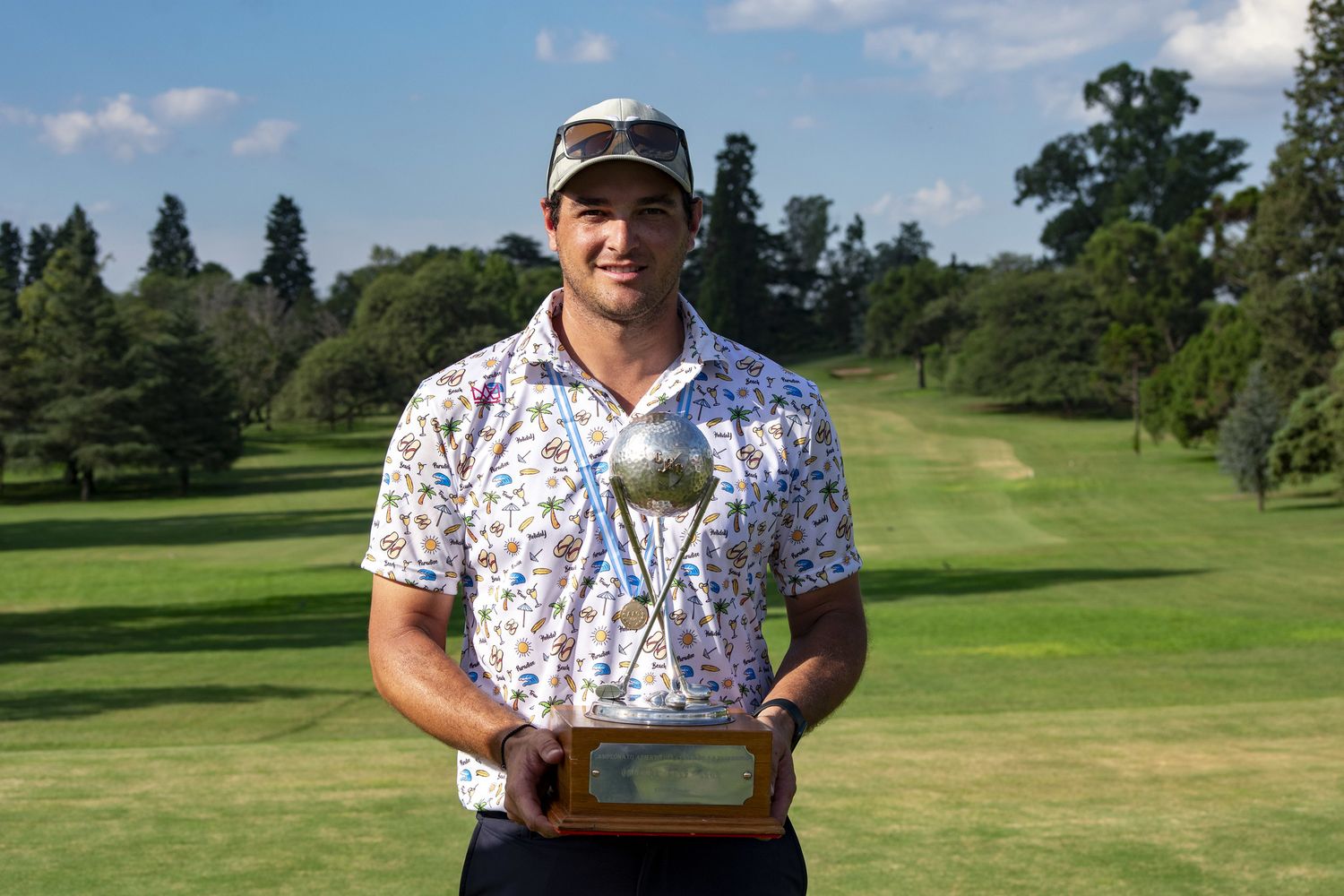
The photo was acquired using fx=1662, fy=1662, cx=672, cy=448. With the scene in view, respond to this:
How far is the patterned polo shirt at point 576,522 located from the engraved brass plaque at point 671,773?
0.87ft

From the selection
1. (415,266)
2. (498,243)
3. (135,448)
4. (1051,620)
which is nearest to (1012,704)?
(1051,620)

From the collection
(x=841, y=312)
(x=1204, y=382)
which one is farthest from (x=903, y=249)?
(x=1204, y=382)

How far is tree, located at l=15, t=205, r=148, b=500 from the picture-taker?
66812mm

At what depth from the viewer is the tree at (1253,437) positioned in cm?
5003

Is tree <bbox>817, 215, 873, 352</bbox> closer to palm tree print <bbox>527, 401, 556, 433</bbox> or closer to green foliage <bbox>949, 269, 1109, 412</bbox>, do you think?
green foliage <bbox>949, 269, 1109, 412</bbox>

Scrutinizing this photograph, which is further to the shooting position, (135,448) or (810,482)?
(135,448)

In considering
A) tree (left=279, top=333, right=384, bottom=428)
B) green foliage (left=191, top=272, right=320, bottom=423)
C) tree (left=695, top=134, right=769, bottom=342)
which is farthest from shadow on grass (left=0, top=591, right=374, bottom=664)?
tree (left=695, top=134, right=769, bottom=342)

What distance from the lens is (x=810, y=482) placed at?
3.24 m

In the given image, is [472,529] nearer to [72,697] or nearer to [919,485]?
[72,697]

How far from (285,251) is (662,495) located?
512 feet

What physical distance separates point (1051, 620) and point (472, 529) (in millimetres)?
24091

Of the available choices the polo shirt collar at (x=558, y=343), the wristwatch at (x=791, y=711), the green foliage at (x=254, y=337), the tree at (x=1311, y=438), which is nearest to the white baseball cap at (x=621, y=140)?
the polo shirt collar at (x=558, y=343)

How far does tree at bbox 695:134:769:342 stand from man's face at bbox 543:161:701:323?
107 meters

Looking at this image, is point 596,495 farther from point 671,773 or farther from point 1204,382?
point 1204,382
